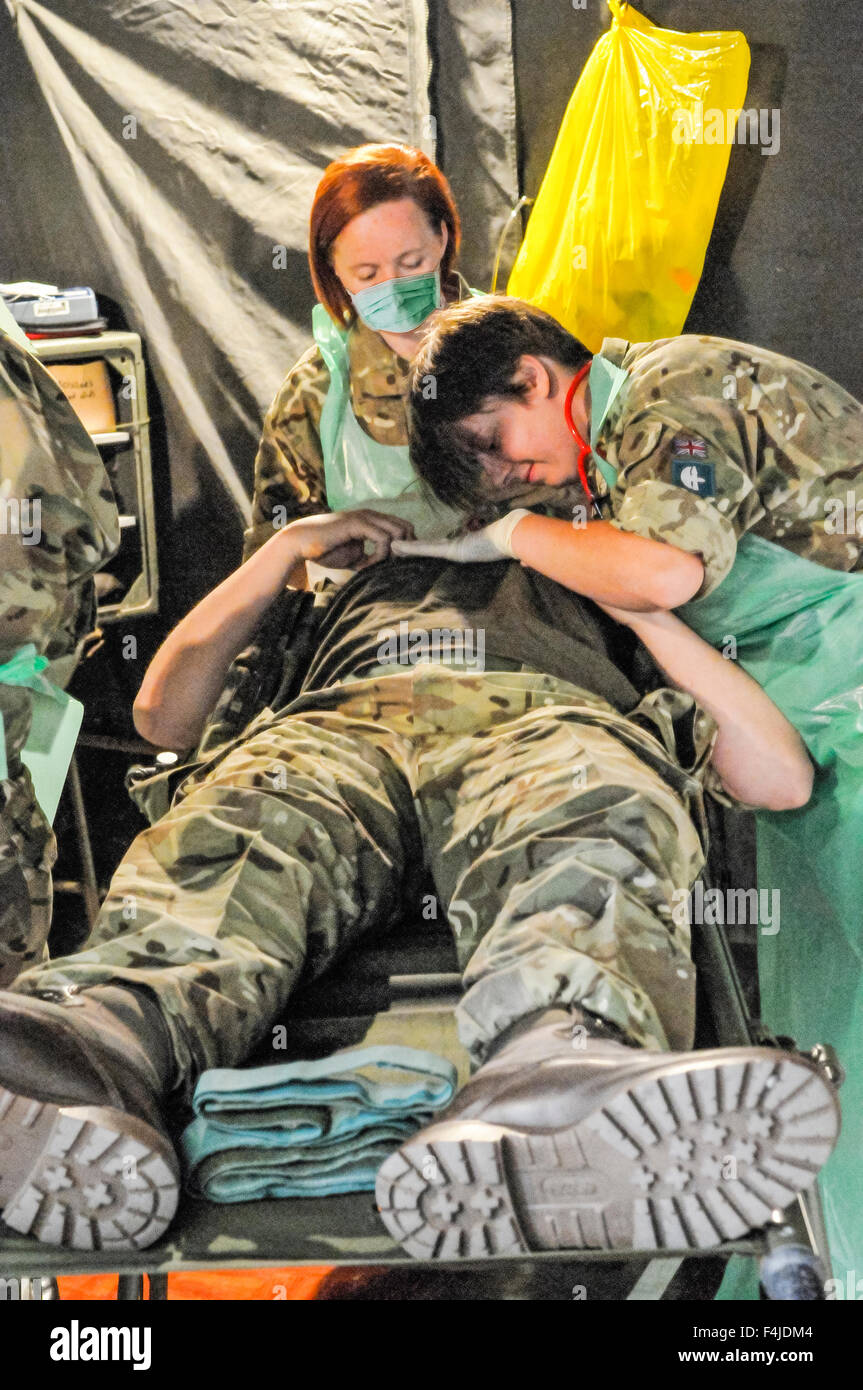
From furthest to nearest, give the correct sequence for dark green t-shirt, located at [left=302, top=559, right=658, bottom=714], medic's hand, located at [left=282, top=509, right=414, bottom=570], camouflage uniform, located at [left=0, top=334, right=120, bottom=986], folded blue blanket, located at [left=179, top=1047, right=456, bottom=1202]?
medic's hand, located at [left=282, top=509, right=414, bottom=570], dark green t-shirt, located at [left=302, top=559, right=658, bottom=714], camouflage uniform, located at [left=0, top=334, right=120, bottom=986], folded blue blanket, located at [left=179, top=1047, right=456, bottom=1202]

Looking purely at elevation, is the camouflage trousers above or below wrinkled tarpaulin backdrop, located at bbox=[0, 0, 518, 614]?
below

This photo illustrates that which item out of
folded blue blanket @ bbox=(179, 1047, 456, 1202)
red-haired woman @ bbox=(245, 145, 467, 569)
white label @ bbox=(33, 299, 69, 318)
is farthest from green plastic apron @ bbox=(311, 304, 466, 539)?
folded blue blanket @ bbox=(179, 1047, 456, 1202)

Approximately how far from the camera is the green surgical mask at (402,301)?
4.84 ft

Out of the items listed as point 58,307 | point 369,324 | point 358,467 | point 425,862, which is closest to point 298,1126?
point 425,862

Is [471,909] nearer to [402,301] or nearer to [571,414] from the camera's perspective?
[571,414]

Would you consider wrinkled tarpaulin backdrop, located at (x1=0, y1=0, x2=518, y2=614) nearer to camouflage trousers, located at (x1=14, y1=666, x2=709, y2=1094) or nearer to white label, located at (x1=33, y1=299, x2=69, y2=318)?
white label, located at (x1=33, y1=299, x2=69, y2=318)

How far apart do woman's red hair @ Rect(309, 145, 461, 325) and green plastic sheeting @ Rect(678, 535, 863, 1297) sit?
49 cm

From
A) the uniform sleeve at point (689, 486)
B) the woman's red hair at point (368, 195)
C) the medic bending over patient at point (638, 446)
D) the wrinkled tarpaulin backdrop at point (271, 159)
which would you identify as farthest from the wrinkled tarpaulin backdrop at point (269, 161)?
the uniform sleeve at point (689, 486)

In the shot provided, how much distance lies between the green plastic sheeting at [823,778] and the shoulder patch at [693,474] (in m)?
0.10

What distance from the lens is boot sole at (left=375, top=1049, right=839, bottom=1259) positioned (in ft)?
2.72

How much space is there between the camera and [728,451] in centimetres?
124

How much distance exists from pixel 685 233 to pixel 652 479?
1.44ft
